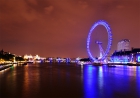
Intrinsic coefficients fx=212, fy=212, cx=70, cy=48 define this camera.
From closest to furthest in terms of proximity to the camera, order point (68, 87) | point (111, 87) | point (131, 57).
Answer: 1. point (68, 87)
2. point (111, 87)
3. point (131, 57)

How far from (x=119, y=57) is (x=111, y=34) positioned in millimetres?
68729

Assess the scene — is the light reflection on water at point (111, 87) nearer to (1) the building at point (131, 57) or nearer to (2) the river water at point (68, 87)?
(2) the river water at point (68, 87)

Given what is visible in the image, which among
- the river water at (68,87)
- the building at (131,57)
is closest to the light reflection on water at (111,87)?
the river water at (68,87)

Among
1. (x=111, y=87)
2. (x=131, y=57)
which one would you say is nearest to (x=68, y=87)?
(x=111, y=87)

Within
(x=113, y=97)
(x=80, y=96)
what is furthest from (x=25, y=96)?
(x=113, y=97)

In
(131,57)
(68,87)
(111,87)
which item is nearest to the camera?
(68,87)

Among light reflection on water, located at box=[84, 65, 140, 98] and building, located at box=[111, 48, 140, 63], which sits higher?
building, located at box=[111, 48, 140, 63]

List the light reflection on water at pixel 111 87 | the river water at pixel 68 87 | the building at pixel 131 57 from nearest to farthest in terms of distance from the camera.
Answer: the river water at pixel 68 87 → the light reflection on water at pixel 111 87 → the building at pixel 131 57

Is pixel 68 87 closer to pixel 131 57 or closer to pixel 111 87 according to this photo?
pixel 111 87

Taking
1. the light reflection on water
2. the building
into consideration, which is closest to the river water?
the light reflection on water

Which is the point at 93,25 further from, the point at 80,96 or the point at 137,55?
the point at 80,96

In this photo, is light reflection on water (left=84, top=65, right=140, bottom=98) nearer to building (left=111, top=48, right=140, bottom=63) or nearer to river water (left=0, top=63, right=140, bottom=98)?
river water (left=0, top=63, right=140, bottom=98)

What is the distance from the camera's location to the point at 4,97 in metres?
18.2

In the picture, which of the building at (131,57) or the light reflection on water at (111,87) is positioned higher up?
the building at (131,57)
